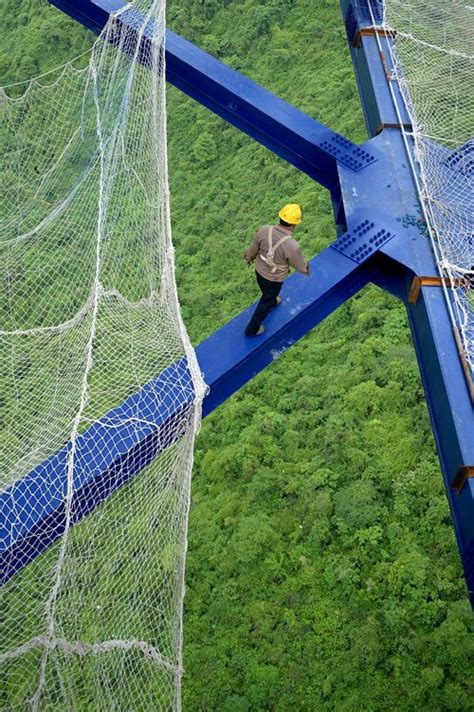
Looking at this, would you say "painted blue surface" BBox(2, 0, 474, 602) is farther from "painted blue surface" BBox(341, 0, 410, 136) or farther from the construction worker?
the construction worker

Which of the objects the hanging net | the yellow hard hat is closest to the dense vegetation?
the hanging net

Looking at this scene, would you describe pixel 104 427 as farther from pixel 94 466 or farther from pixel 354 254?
pixel 354 254

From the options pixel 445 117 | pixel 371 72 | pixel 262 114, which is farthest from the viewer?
pixel 445 117

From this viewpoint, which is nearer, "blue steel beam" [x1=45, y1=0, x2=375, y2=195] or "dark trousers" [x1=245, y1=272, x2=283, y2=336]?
"dark trousers" [x1=245, y1=272, x2=283, y2=336]

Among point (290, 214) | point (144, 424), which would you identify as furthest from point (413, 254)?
point (144, 424)

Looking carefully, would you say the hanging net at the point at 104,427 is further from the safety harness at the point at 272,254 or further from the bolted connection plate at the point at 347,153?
the bolted connection plate at the point at 347,153

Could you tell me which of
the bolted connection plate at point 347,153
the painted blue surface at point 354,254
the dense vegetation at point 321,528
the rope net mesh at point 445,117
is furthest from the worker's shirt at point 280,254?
the dense vegetation at point 321,528

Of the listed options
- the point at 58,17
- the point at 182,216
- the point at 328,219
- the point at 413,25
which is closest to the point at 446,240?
the point at 413,25
